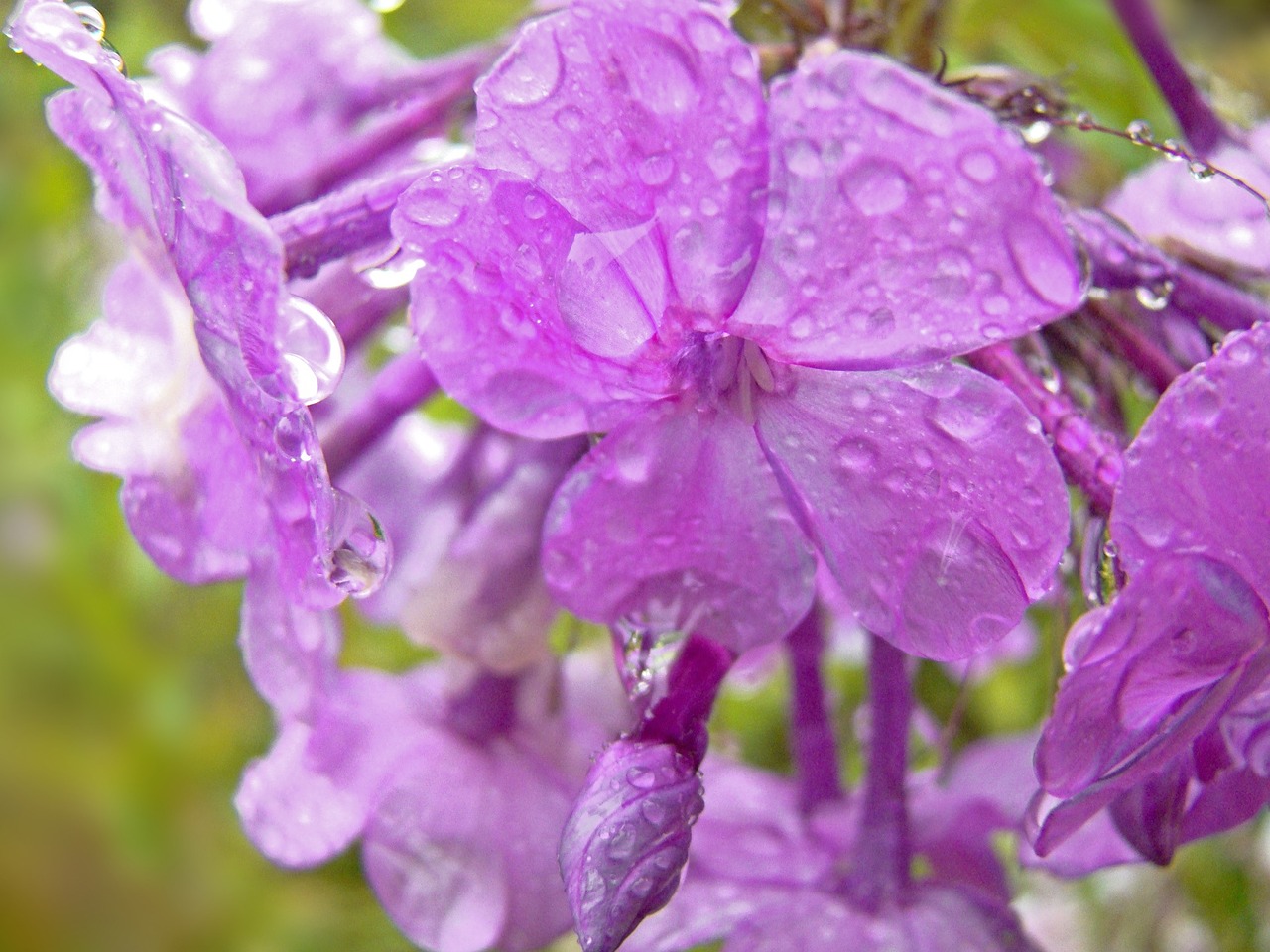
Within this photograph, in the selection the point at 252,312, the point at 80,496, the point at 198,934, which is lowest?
the point at 198,934

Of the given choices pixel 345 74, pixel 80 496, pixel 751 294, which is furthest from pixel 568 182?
pixel 80 496

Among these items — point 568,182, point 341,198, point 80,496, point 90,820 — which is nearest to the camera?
point 568,182

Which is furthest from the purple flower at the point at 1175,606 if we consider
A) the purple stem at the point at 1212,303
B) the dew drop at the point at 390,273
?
the dew drop at the point at 390,273

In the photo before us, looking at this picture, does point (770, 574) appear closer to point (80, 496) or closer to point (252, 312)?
point (252, 312)

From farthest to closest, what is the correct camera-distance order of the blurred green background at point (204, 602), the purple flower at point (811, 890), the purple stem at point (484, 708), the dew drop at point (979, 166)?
the blurred green background at point (204, 602), the purple stem at point (484, 708), the purple flower at point (811, 890), the dew drop at point (979, 166)

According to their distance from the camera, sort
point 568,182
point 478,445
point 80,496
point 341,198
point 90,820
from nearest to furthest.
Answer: point 568,182 < point 341,198 < point 478,445 < point 80,496 < point 90,820

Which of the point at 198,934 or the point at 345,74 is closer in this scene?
the point at 345,74

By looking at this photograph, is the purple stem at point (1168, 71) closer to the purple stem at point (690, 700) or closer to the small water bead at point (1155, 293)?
the small water bead at point (1155, 293)

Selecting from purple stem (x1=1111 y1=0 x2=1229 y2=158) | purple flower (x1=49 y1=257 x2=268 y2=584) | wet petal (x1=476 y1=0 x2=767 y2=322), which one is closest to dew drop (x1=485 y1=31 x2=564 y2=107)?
wet petal (x1=476 y1=0 x2=767 y2=322)
